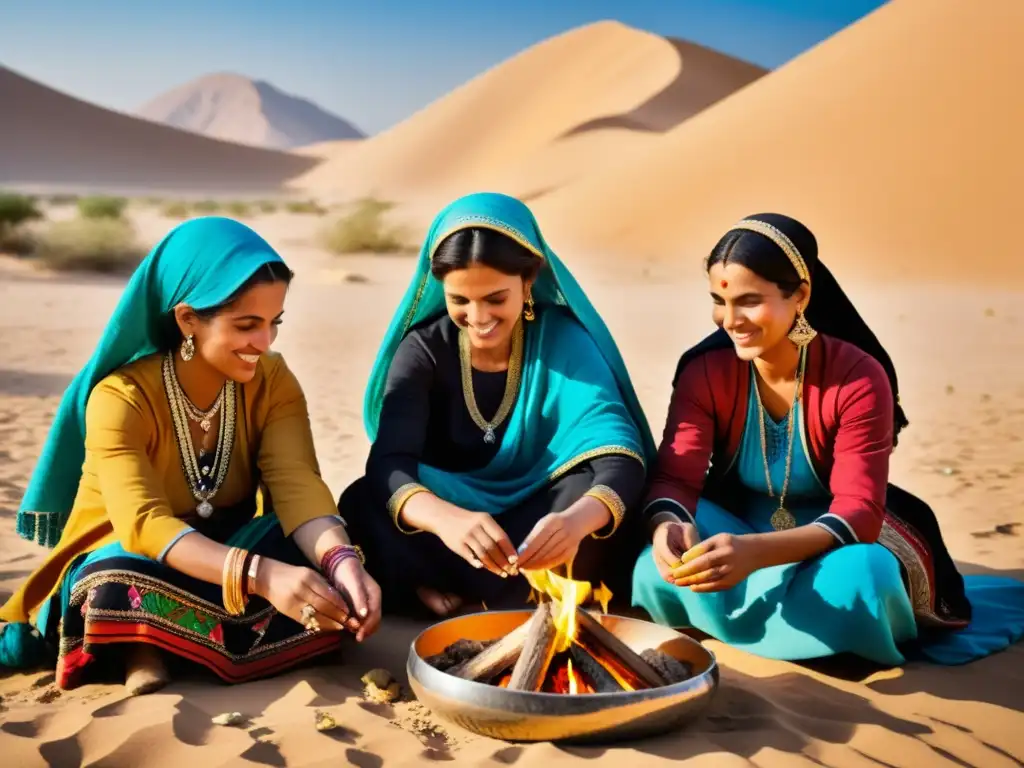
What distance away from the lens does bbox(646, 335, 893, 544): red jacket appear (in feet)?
12.0

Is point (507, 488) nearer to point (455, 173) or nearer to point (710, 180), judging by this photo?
point (710, 180)

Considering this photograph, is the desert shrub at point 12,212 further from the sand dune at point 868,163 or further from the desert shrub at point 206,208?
the desert shrub at point 206,208

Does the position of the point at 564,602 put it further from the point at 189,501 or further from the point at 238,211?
the point at 238,211

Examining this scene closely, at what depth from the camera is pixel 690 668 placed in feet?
11.0

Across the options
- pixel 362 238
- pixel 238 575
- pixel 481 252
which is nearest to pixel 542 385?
pixel 481 252

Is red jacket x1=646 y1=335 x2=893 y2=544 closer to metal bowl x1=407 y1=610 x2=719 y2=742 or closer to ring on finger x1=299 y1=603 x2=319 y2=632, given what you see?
metal bowl x1=407 y1=610 x2=719 y2=742

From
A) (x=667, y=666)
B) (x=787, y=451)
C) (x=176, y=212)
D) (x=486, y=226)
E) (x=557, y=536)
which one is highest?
(x=176, y=212)

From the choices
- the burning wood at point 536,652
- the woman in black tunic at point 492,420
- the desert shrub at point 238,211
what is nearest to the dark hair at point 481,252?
the woman in black tunic at point 492,420

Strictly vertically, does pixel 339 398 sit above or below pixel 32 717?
above


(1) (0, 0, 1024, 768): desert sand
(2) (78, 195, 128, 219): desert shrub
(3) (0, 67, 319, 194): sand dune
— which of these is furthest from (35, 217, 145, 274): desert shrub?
(3) (0, 67, 319, 194): sand dune

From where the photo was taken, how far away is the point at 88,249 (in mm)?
19016

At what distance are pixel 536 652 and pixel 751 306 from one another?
138 centimetres

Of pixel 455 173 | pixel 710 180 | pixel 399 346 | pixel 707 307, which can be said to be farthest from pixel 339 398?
pixel 455 173

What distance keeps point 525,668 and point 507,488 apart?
49.0 inches
